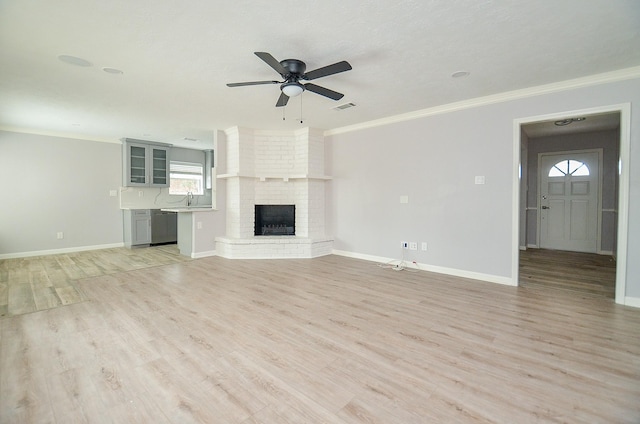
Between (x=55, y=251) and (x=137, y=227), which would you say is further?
(x=137, y=227)

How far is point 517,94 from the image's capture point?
12.2 ft

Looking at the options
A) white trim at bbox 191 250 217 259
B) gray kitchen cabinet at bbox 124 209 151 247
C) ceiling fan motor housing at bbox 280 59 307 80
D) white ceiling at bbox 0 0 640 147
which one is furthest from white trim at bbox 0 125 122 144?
ceiling fan motor housing at bbox 280 59 307 80

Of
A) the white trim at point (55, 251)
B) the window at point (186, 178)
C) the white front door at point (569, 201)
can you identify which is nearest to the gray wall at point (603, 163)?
the white front door at point (569, 201)

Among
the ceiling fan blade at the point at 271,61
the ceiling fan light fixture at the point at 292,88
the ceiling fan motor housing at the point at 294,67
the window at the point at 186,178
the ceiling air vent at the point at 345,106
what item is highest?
the ceiling air vent at the point at 345,106

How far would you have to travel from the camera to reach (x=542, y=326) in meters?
2.61

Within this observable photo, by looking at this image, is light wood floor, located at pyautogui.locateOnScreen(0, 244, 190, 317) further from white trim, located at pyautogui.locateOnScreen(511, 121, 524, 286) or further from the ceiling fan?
white trim, located at pyautogui.locateOnScreen(511, 121, 524, 286)

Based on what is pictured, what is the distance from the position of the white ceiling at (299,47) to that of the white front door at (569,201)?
13.2ft

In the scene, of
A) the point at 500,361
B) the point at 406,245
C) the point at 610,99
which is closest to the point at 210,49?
the point at 500,361

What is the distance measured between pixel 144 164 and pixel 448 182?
667cm

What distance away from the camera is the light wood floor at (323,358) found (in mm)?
1585

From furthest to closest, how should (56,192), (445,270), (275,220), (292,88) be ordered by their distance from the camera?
1. (275,220)
2. (56,192)
3. (445,270)
4. (292,88)

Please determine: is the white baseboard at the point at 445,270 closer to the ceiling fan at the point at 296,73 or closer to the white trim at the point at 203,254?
the white trim at the point at 203,254

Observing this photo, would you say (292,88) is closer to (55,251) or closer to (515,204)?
(515,204)

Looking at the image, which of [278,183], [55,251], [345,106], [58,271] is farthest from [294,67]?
[55,251]
